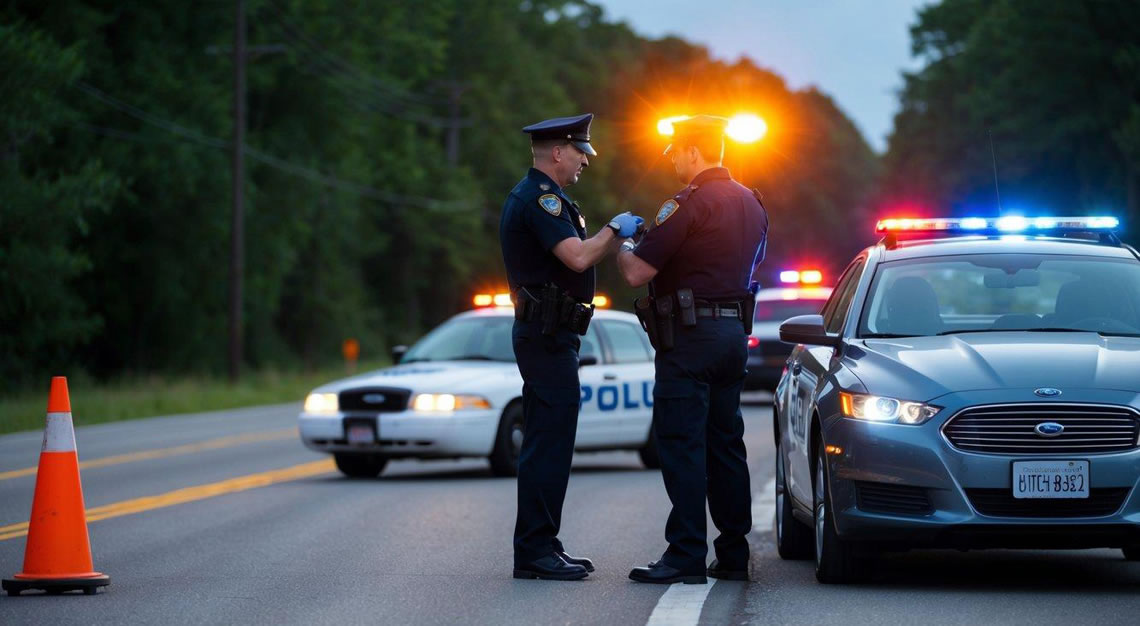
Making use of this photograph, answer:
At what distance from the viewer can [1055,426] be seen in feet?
27.1

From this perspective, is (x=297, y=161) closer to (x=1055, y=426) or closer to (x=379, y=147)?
(x=379, y=147)

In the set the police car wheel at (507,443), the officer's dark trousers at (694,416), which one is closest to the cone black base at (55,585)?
the officer's dark trousers at (694,416)

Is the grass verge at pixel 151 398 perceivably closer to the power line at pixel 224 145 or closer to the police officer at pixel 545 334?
the power line at pixel 224 145

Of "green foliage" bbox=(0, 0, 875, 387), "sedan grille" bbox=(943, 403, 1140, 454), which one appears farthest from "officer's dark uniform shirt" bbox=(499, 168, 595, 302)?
"green foliage" bbox=(0, 0, 875, 387)

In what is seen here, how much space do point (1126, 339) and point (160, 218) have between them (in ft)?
125

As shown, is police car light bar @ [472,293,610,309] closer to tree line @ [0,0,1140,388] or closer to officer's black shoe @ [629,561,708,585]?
officer's black shoe @ [629,561,708,585]

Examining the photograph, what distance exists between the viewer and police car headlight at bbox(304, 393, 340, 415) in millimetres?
16891

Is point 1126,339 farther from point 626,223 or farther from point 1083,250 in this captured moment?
point 626,223

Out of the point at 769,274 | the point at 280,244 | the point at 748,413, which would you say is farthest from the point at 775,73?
the point at 748,413

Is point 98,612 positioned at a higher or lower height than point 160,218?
lower

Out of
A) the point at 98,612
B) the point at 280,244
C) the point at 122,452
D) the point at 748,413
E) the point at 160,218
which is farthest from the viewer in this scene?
the point at 280,244

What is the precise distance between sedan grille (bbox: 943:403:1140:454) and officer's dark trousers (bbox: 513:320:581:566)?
1.89m

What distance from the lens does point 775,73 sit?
9019 cm

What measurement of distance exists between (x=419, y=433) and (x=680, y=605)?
333 inches
